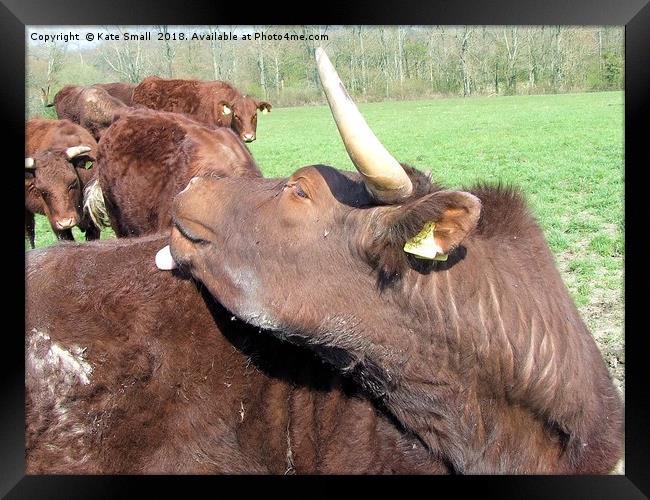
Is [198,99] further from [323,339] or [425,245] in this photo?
[425,245]

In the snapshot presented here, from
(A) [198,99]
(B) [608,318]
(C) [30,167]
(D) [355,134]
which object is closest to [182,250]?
(D) [355,134]

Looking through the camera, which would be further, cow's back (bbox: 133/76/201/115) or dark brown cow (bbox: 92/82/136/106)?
dark brown cow (bbox: 92/82/136/106)

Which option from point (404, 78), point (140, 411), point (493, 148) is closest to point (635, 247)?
point (140, 411)

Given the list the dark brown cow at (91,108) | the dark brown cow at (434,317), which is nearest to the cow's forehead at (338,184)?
the dark brown cow at (434,317)

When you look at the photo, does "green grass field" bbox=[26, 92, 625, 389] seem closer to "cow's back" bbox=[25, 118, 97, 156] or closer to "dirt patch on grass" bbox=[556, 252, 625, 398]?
"dirt patch on grass" bbox=[556, 252, 625, 398]

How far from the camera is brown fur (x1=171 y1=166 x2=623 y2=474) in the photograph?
2848 millimetres

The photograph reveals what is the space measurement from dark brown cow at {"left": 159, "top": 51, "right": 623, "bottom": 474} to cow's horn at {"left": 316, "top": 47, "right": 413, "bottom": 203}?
0.23ft

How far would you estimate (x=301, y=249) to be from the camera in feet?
9.73

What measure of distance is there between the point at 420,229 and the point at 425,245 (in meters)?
0.07

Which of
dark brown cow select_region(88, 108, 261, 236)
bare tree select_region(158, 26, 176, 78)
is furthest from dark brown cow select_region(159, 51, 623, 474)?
bare tree select_region(158, 26, 176, 78)

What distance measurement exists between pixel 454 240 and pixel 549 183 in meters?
12.6

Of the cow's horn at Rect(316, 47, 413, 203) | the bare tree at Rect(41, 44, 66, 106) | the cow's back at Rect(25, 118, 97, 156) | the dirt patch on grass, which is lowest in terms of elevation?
the dirt patch on grass

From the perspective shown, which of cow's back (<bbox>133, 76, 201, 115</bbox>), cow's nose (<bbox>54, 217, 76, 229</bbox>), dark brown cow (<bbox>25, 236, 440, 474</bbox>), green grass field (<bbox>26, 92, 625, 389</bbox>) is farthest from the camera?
cow's back (<bbox>133, 76, 201, 115</bbox>)
